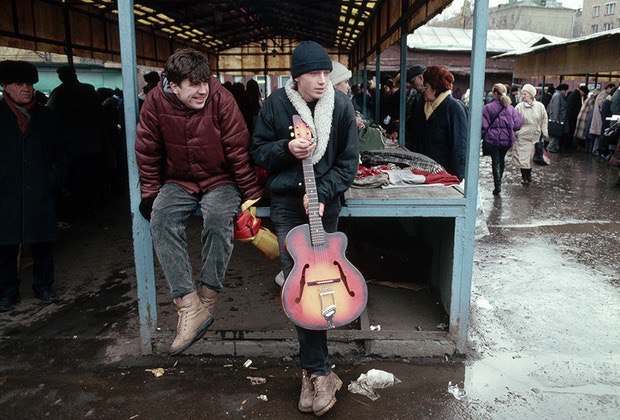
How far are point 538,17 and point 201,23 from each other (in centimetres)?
7819

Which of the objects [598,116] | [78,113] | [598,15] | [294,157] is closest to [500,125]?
[598,116]

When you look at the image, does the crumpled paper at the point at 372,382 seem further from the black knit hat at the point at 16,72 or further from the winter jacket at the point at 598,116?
the winter jacket at the point at 598,116

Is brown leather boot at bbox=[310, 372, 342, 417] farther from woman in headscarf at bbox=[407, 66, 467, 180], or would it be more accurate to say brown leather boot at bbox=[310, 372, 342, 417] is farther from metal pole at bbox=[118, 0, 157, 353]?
woman in headscarf at bbox=[407, 66, 467, 180]

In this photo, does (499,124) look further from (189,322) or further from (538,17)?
(538,17)

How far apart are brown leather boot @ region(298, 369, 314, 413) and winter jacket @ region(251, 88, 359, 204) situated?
3.67 feet

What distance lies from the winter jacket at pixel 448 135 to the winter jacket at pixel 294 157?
2.55m

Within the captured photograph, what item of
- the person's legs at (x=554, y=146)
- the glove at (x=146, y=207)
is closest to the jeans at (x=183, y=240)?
the glove at (x=146, y=207)

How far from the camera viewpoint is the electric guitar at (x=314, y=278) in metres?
3.06

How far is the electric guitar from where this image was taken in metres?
3.06

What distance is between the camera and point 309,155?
308cm

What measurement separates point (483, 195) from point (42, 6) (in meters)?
7.76

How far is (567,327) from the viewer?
4418 millimetres

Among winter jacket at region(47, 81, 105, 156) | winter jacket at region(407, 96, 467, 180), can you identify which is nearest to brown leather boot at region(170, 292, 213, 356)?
winter jacket at region(407, 96, 467, 180)

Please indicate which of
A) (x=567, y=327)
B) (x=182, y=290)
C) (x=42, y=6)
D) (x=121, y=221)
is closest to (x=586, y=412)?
(x=567, y=327)
